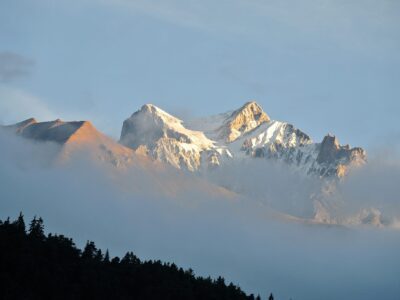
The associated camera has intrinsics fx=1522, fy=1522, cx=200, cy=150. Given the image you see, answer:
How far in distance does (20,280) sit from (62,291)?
6.49m

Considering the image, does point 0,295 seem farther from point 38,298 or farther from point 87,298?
point 87,298

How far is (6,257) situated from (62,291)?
27.7 feet

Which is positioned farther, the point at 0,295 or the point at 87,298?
Result: the point at 87,298

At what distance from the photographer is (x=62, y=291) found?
639 ft

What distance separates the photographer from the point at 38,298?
187750 millimetres

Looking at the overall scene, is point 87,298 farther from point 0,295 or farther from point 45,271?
point 0,295

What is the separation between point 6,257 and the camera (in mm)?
195250

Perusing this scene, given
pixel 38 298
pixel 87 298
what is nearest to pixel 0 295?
pixel 38 298

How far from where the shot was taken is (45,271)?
198m

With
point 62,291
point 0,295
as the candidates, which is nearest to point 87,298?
point 62,291

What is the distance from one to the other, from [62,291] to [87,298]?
5908 millimetres

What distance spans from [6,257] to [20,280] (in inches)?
224

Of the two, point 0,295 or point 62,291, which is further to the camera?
point 62,291

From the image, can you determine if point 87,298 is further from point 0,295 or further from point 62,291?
point 0,295
